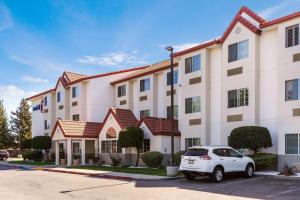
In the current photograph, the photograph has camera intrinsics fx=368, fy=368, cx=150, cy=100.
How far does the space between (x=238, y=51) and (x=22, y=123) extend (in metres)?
54.7

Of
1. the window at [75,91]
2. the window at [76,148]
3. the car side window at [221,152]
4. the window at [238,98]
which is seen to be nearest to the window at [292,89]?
the window at [238,98]

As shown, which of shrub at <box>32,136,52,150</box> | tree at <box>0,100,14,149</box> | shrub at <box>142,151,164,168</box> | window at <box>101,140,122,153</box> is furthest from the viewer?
tree at <box>0,100,14,149</box>

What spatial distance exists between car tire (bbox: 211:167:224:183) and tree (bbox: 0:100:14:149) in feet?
189

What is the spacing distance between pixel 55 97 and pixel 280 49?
32746 mm

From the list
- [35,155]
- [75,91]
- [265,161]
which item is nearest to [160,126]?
[265,161]

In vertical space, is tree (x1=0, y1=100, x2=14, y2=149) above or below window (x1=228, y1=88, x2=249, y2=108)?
below

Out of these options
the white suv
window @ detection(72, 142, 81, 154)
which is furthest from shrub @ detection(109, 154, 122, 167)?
the white suv

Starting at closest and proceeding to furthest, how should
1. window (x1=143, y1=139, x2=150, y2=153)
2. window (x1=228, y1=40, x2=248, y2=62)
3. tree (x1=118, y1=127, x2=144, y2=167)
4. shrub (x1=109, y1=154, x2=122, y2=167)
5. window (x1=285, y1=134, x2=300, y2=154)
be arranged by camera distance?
window (x1=285, y1=134, x2=300, y2=154) → window (x1=228, y1=40, x2=248, y2=62) → tree (x1=118, y1=127, x2=144, y2=167) → window (x1=143, y1=139, x2=150, y2=153) → shrub (x1=109, y1=154, x2=122, y2=167)

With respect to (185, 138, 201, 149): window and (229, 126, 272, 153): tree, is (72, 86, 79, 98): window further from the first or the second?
(229, 126, 272, 153): tree

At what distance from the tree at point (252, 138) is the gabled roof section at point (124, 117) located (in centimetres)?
1232

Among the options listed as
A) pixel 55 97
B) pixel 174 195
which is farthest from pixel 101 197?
pixel 55 97

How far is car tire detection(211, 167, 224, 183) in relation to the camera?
1758 cm

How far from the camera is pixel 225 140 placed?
26.0m

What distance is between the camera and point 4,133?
67.4 meters
